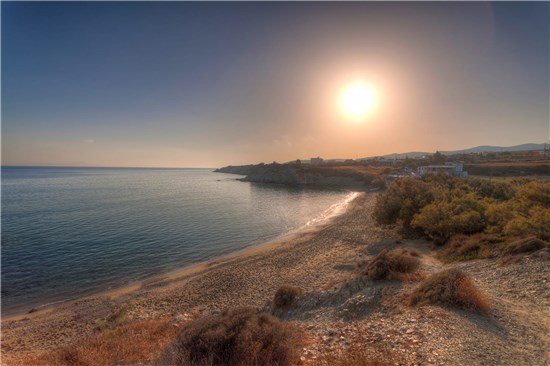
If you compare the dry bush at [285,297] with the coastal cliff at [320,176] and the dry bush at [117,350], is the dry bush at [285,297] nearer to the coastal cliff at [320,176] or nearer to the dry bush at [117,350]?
the dry bush at [117,350]

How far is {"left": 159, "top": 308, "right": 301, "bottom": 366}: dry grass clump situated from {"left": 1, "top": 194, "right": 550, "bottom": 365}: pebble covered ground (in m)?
0.79

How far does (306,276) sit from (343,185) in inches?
3177

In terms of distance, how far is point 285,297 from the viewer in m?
11.7

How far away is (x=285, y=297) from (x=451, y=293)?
6564 mm

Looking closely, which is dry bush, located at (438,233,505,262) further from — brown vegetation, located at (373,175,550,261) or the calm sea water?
the calm sea water

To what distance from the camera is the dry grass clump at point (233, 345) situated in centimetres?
548

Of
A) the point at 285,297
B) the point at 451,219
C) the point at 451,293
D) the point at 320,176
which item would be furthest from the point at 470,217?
the point at 320,176

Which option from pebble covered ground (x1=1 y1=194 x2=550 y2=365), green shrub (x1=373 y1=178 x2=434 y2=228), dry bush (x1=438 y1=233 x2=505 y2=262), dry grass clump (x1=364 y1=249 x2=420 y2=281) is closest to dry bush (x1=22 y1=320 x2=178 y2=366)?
pebble covered ground (x1=1 y1=194 x2=550 y2=365)

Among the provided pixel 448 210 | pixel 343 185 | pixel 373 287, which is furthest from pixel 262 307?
pixel 343 185

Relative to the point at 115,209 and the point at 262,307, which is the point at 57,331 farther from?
the point at 115,209

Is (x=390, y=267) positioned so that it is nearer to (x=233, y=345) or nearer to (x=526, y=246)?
(x=526, y=246)

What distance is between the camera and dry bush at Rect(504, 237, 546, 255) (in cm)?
1156

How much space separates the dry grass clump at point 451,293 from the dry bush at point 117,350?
8.14m

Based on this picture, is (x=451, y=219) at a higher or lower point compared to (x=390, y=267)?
higher
